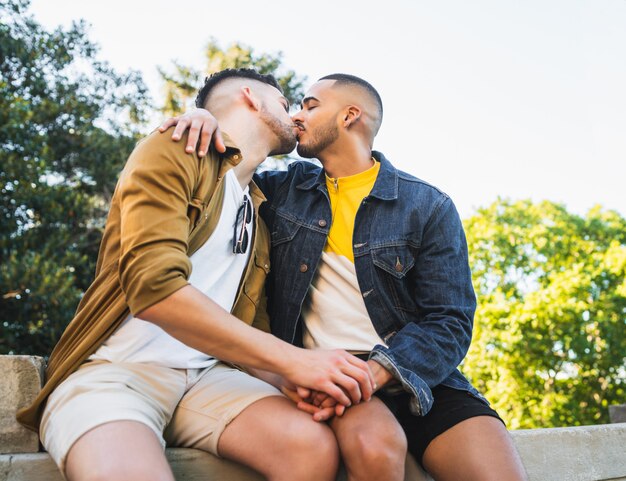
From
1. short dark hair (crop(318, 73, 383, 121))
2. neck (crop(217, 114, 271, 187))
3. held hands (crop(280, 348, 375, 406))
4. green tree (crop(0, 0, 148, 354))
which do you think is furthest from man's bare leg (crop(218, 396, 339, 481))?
green tree (crop(0, 0, 148, 354))

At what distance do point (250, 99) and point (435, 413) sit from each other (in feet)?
6.01

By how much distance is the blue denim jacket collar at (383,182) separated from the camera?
10.7ft

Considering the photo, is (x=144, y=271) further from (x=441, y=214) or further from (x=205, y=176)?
(x=441, y=214)

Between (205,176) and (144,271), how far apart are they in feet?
2.09

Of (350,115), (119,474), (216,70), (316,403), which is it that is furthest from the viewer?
(216,70)

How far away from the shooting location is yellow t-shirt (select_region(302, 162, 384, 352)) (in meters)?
3.00

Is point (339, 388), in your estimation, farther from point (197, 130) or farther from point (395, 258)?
point (197, 130)

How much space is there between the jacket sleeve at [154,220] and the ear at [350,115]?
1.47 m

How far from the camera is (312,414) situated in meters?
2.32

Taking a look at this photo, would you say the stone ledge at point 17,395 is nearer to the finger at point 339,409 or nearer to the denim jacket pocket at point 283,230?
the finger at point 339,409

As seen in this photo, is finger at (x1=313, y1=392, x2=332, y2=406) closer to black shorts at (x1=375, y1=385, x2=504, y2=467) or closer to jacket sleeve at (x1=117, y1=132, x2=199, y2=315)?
black shorts at (x1=375, y1=385, x2=504, y2=467)

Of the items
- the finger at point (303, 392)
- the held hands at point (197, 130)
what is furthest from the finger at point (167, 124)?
the finger at point (303, 392)

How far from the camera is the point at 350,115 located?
3869 millimetres

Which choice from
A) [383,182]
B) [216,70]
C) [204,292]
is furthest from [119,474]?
[216,70]
